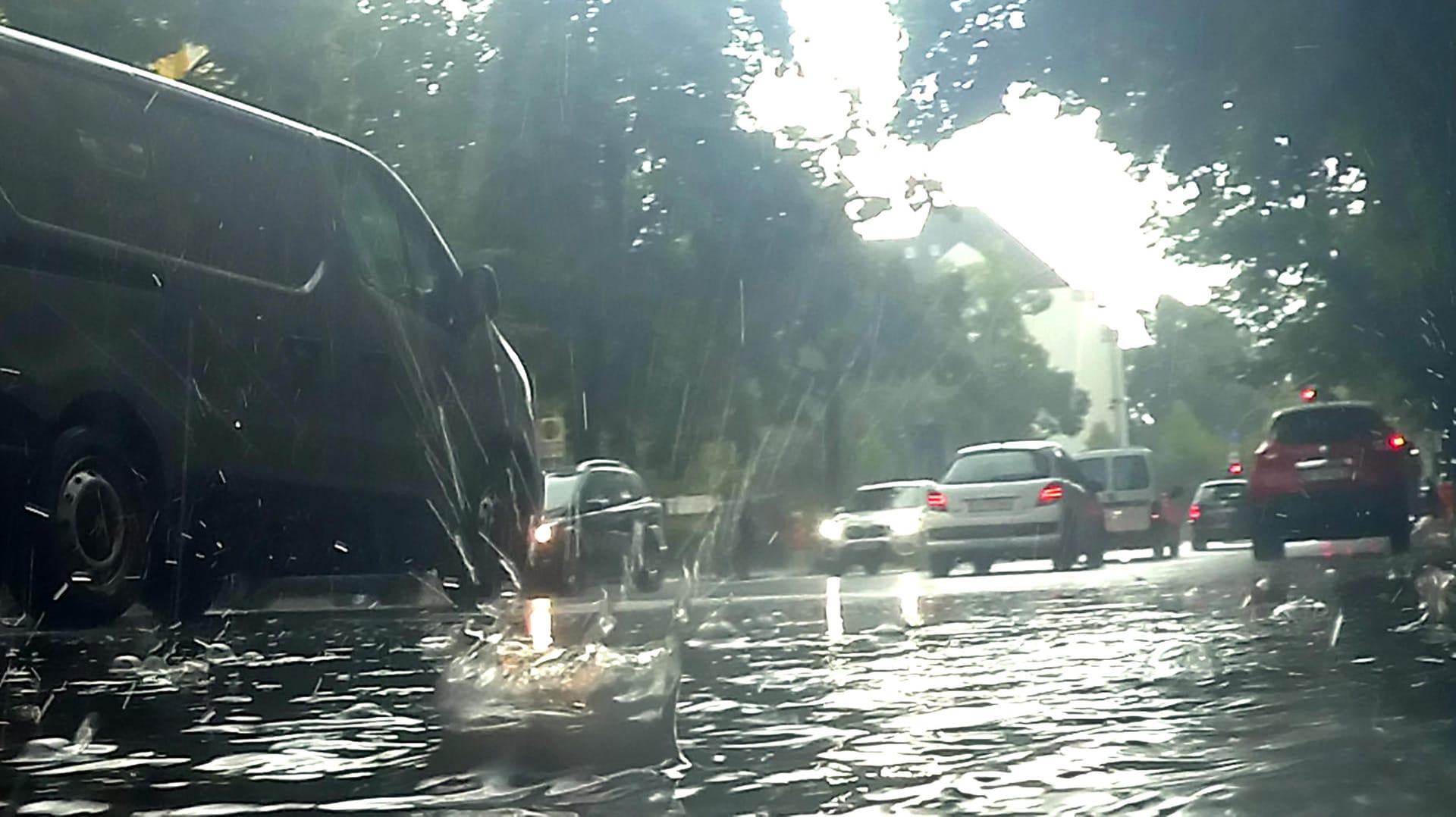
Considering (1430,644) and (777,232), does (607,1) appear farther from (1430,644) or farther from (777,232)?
(1430,644)

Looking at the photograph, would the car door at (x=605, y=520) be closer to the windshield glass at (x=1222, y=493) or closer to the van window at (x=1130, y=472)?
the van window at (x=1130, y=472)

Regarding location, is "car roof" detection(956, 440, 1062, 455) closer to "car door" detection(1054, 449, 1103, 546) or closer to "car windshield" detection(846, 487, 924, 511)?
"car door" detection(1054, 449, 1103, 546)

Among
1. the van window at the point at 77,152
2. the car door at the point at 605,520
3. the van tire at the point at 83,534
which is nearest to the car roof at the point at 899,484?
the car door at the point at 605,520

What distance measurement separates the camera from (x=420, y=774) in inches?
183

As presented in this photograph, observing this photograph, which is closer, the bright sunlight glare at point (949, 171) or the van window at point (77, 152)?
the van window at point (77, 152)

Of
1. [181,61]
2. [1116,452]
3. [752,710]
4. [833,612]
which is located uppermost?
[181,61]

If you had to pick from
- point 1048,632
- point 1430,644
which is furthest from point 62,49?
point 1430,644

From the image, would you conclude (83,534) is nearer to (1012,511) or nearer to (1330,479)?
(1012,511)

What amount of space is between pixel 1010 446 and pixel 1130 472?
78cm

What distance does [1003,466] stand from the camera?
27.7 ft

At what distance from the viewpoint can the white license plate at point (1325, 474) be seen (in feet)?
31.6

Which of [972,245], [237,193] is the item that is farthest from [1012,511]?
[237,193]

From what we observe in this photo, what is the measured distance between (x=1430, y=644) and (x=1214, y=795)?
3550 mm

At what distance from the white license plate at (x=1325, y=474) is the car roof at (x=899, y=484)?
88.5 inches
